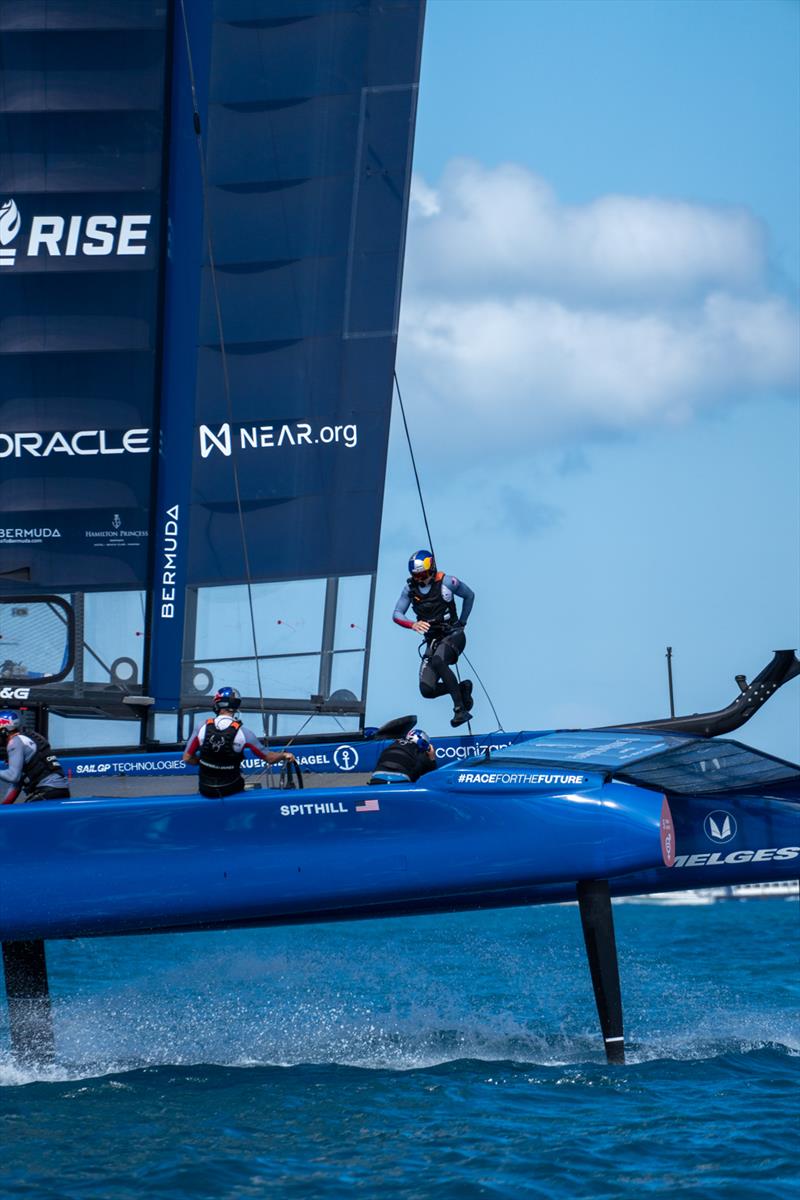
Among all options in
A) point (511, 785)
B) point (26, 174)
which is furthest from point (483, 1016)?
point (26, 174)

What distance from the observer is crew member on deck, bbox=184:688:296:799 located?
9578 millimetres

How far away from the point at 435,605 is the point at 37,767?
10.1ft

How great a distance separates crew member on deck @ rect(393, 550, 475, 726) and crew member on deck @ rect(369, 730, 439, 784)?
139cm

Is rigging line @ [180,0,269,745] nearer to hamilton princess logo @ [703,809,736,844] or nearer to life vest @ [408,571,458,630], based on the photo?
life vest @ [408,571,458,630]

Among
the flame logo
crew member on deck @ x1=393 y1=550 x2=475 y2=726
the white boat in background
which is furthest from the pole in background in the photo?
the white boat in background

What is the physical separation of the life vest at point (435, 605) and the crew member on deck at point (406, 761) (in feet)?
5.04

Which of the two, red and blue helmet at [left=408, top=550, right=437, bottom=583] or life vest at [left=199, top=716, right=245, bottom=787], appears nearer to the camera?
life vest at [left=199, top=716, right=245, bottom=787]

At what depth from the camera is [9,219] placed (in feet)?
40.5

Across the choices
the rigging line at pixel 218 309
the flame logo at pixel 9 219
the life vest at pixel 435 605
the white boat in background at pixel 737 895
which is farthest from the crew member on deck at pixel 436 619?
the white boat in background at pixel 737 895

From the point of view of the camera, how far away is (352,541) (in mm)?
13070

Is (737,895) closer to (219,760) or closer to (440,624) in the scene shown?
(440,624)

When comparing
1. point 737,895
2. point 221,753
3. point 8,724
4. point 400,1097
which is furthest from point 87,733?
point 737,895

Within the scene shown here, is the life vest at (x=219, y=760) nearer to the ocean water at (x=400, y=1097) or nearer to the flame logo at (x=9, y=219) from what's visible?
the ocean water at (x=400, y=1097)

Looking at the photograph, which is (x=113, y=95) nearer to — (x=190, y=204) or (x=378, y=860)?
(x=190, y=204)
